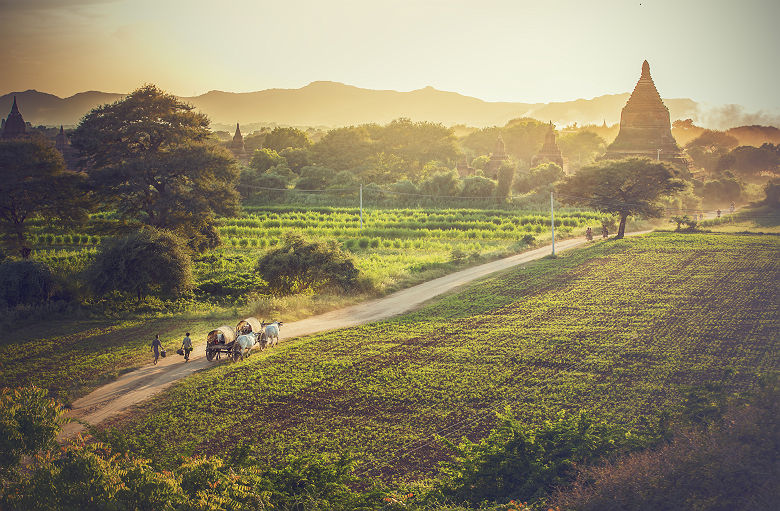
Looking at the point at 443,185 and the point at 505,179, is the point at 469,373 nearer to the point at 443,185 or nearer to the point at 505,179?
the point at 505,179

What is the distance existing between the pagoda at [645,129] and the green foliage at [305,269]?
176 feet

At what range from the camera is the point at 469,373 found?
18.2 metres

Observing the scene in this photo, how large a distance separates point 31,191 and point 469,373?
28707 mm

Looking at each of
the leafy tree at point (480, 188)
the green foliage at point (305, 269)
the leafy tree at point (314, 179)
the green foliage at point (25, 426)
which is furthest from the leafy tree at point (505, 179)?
the green foliage at point (25, 426)

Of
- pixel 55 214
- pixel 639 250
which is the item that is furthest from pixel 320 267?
pixel 639 250

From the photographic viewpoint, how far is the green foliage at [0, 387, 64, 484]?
11031 mm

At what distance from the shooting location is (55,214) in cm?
3678

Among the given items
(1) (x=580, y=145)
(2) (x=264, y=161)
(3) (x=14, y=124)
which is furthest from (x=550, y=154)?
(3) (x=14, y=124)

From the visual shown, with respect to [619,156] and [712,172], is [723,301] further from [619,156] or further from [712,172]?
[712,172]

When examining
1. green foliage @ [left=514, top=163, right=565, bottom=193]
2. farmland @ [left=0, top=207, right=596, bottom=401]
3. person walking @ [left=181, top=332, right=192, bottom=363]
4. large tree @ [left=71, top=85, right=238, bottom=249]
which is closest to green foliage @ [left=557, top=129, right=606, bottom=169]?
green foliage @ [left=514, top=163, right=565, bottom=193]

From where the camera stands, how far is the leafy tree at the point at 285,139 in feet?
369

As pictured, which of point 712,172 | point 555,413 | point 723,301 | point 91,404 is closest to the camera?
point 555,413

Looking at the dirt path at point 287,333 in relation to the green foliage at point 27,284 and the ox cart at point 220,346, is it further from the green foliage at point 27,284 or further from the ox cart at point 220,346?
the green foliage at point 27,284

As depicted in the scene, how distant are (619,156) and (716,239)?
35033mm
